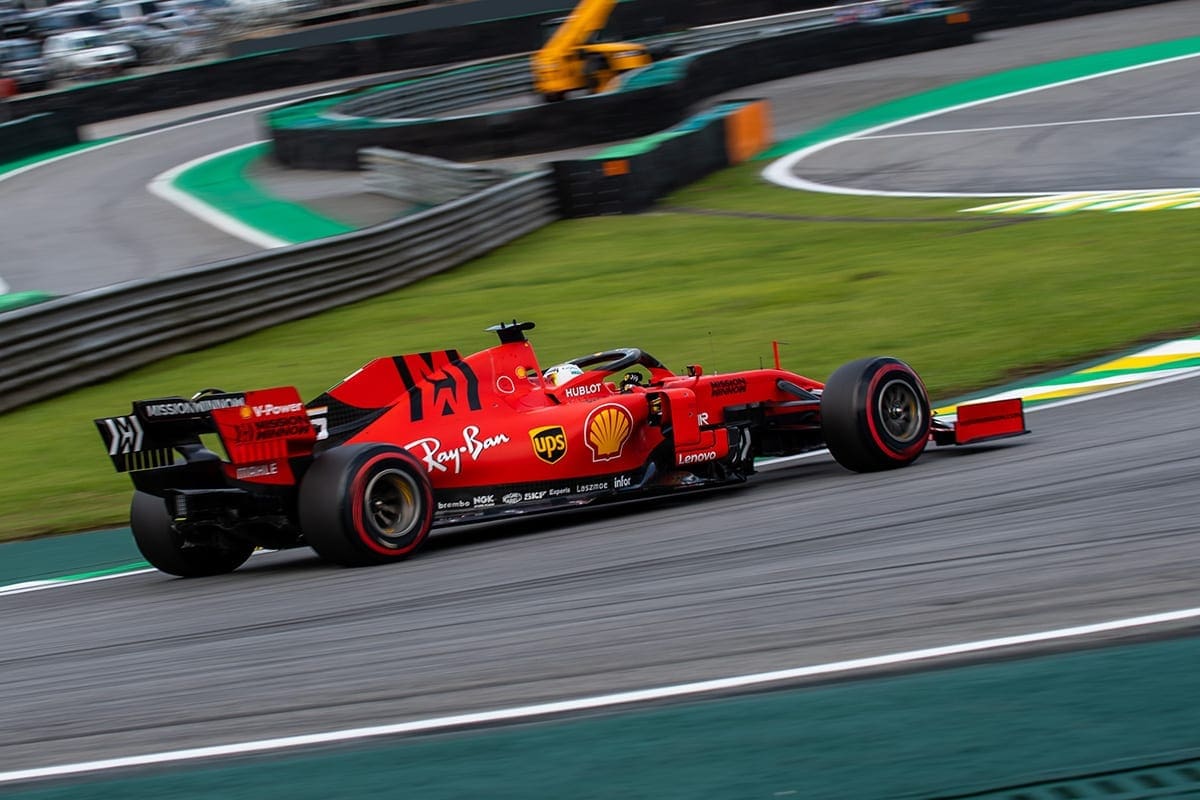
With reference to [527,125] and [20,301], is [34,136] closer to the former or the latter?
[527,125]

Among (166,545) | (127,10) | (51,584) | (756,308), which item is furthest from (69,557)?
(127,10)

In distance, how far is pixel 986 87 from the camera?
28.8 metres

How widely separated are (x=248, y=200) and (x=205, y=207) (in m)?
0.77

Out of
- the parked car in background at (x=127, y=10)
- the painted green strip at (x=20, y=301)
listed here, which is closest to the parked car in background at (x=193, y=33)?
the parked car in background at (x=127, y=10)

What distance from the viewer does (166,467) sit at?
23.8ft

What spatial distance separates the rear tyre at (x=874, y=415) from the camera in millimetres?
8078

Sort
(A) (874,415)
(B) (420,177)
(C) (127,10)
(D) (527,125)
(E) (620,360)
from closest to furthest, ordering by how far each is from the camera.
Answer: (A) (874,415) < (E) (620,360) < (B) (420,177) < (D) (527,125) < (C) (127,10)

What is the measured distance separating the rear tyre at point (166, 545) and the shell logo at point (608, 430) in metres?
1.77

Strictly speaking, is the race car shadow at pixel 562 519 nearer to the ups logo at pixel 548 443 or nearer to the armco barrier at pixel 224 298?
the ups logo at pixel 548 443

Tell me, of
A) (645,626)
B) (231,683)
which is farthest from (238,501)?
(645,626)

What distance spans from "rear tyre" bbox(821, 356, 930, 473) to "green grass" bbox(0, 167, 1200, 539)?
2.43 meters

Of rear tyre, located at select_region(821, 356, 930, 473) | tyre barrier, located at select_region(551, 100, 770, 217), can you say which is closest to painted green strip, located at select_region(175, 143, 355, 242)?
tyre barrier, located at select_region(551, 100, 770, 217)

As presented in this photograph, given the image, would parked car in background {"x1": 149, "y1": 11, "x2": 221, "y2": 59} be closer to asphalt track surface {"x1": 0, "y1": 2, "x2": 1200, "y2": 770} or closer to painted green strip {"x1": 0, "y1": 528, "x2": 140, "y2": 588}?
painted green strip {"x1": 0, "y1": 528, "x2": 140, "y2": 588}

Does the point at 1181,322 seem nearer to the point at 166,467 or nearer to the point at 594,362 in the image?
the point at 594,362
